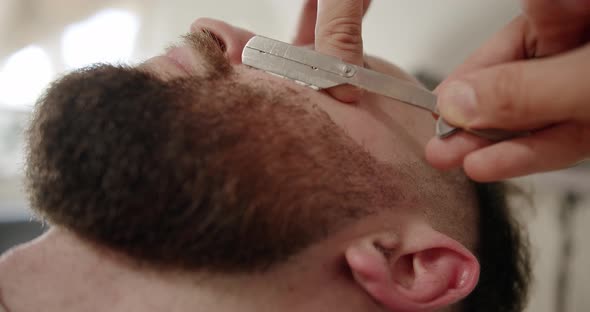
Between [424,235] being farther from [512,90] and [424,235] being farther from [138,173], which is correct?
[138,173]

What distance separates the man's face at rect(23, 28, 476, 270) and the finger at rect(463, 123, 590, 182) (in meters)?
0.14

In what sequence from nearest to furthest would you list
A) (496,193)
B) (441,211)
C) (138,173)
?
(138,173) < (441,211) < (496,193)

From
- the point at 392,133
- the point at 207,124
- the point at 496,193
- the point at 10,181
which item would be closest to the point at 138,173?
the point at 207,124

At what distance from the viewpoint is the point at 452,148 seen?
48 centimetres

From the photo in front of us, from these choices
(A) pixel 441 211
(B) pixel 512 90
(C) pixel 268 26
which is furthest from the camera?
(C) pixel 268 26

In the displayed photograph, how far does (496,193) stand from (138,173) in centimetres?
56

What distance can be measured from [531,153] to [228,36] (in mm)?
417

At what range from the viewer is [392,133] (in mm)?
607

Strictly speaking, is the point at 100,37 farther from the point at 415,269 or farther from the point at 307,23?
the point at 415,269

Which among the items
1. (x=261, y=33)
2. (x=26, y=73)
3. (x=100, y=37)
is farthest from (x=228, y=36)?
(x=26, y=73)

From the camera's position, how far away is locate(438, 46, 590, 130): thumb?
37 centimetres

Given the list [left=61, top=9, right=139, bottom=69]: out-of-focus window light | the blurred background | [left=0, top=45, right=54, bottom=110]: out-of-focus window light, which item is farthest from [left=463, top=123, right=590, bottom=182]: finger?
[left=0, top=45, right=54, bottom=110]: out-of-focus window light

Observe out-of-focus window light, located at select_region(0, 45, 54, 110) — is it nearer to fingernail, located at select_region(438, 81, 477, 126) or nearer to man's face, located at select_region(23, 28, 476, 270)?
man's face, located at select_region(23, 28, 476, 270)

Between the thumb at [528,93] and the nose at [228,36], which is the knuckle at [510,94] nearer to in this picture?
the thumb at [528,93]
